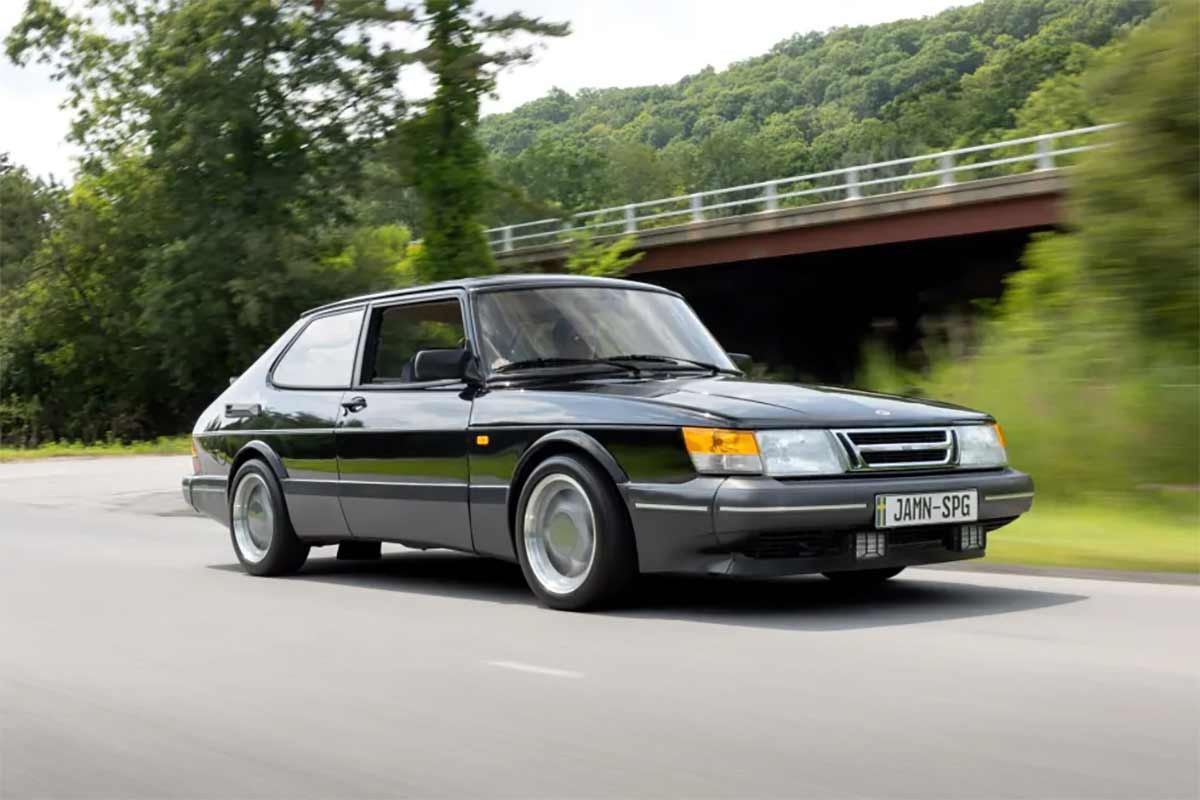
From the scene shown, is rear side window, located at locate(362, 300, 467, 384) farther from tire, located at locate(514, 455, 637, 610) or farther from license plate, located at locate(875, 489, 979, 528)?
license plate, located at locate(875, 489, 979, 528)

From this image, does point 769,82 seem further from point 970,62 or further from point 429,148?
point 429,148

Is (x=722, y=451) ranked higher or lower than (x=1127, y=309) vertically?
lower

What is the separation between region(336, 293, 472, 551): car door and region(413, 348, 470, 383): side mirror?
14cm

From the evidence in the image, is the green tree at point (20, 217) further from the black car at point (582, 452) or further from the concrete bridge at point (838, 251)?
the black car at point (582, 452)

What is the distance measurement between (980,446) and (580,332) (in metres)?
2.06

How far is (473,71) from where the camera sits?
3198cm

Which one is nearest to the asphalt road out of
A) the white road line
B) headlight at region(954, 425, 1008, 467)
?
the white road line

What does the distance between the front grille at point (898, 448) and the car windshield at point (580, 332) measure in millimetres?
1472

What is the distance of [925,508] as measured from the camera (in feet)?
22.5

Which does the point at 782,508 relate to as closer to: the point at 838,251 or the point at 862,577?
the point at 862,577

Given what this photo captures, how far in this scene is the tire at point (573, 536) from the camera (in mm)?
6949

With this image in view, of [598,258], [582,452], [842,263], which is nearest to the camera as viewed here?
[582,452]

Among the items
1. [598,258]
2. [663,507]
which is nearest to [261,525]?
[663,507]

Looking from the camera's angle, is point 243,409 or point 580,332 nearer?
point 580,332
